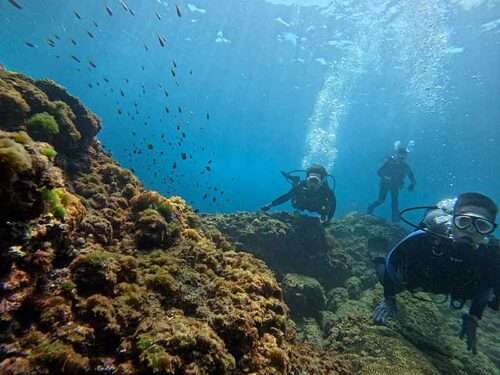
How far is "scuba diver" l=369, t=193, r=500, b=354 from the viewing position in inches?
209

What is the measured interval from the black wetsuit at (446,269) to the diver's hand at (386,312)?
15 cm

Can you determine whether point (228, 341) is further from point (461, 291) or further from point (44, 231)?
point (461, 291)

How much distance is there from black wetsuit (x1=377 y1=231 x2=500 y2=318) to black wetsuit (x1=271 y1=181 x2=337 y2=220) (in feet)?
19.3

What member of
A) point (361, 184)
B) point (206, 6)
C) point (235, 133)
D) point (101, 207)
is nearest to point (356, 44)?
point (206, 6)

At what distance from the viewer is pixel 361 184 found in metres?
110

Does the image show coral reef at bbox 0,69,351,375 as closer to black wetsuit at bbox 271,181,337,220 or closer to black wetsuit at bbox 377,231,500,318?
black wetsuit at bbox 377,231,500,318

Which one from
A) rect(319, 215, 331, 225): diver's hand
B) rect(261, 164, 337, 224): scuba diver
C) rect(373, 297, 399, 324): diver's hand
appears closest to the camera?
rect(373, 297, 399, 324): diver's hand

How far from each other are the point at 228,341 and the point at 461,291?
16.4ft

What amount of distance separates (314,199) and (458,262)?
6.69 meters


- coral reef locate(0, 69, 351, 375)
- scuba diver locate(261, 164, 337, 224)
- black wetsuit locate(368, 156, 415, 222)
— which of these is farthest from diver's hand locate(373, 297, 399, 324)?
black wetsuit locate(368, 156, 415, 222)

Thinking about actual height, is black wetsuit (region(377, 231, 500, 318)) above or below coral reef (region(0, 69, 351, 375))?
above

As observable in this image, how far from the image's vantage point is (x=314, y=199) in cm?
1191

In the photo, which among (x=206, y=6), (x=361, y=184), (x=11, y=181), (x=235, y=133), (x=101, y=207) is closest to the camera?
(x=11, y=181)

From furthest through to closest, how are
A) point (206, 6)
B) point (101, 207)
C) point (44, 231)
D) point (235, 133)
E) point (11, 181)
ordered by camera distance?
point (235, 133)
point (206, 6)
point (101, 207)
point (44, 231)
point (11, 181)
